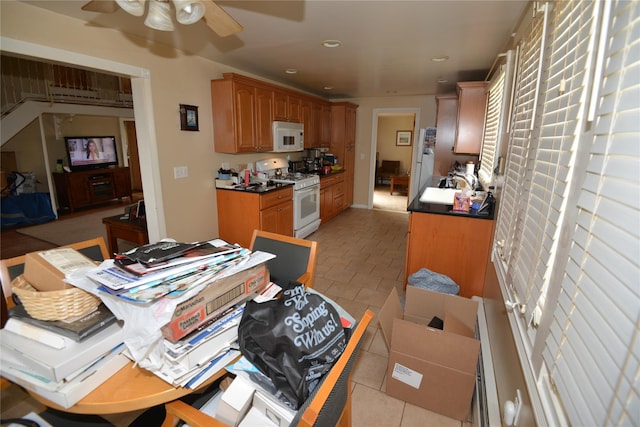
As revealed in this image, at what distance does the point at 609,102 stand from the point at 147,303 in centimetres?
137

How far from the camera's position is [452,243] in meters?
2.62

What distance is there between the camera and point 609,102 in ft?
2.36

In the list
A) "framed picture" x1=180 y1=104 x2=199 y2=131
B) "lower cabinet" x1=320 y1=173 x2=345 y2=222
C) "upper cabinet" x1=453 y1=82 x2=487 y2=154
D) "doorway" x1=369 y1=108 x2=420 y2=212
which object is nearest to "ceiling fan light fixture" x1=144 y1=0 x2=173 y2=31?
"framed picture" x1=180 y1=104 x2=199 y2=131

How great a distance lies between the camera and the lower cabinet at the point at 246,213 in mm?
→ 3637

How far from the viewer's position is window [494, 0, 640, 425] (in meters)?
0.59

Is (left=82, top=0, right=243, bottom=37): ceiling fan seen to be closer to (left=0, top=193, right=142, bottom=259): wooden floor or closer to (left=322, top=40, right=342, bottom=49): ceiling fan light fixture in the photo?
(left=322, top=40, right=342, bottom=49): ceiling fan light fixture

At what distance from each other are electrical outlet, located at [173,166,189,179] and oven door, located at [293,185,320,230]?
1.47m

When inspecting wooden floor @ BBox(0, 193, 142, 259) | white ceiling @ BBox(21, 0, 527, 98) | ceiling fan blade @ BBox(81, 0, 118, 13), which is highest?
white ceiling @ BBox(21, 0, 527, 98)

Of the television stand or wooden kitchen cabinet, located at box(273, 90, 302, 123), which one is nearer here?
wooden kitchen cabinet, located at box(273, 90, 302, 123)

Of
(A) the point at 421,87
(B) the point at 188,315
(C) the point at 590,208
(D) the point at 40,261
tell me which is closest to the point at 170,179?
(D) the point at 40,261

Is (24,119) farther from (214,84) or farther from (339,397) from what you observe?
(339,397)

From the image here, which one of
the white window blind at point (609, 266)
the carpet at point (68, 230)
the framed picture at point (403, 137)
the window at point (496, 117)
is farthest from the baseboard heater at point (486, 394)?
the framed picture at point (403, 137)

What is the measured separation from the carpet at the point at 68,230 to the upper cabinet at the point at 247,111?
2684 millimetres

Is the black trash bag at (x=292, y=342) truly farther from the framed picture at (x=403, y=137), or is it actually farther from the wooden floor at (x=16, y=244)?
the framed picture at (x=403, y=137)
